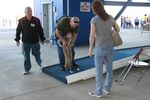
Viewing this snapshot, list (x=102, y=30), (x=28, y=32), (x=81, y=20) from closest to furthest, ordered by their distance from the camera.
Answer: (x=102, y=30)
(x=28, y=32)
(x=81, y=20)

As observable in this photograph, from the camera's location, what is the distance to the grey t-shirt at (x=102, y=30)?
3.42 metres

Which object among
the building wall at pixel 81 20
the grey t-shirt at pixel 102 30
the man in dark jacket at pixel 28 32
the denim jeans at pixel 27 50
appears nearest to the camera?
the grey t-shirt at pixel 102 30

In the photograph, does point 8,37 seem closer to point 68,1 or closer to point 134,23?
point 68,1

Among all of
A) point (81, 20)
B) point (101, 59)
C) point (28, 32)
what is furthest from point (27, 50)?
point (81, 20)

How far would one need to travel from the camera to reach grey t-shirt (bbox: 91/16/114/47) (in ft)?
11.2

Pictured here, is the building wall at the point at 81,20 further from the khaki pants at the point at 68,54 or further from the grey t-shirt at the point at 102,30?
the grey t-shirt at the point at 102,30

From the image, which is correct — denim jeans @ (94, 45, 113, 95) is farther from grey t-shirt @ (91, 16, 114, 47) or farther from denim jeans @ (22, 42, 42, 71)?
denim jeans @ (22, 42, 42, 71)

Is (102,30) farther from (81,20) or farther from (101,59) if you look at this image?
(81,20)

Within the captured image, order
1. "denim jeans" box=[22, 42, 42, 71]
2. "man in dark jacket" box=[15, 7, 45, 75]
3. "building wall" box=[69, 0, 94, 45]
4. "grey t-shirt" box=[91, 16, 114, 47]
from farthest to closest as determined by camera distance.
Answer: "building wall" box=[69, 0, 94, 45] → "denim jeans" box=[22, 42, 42, 71] → "man in dark jacket" box=[15, 7, 45, 75] → "grey t-shirt" box=[91, 16, 114, 47]

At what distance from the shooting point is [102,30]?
11.3 feet

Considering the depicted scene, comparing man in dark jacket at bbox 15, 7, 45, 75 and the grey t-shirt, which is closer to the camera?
the grey t-shirt

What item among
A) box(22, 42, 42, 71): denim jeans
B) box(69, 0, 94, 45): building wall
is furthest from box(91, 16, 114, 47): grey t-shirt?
box(69, 0, 94, 45): building wall

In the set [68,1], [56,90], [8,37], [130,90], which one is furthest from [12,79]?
[8,37]

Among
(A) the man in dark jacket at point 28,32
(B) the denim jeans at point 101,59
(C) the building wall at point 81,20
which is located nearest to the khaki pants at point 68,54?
(A) the man in dark jacket at point 28,32
